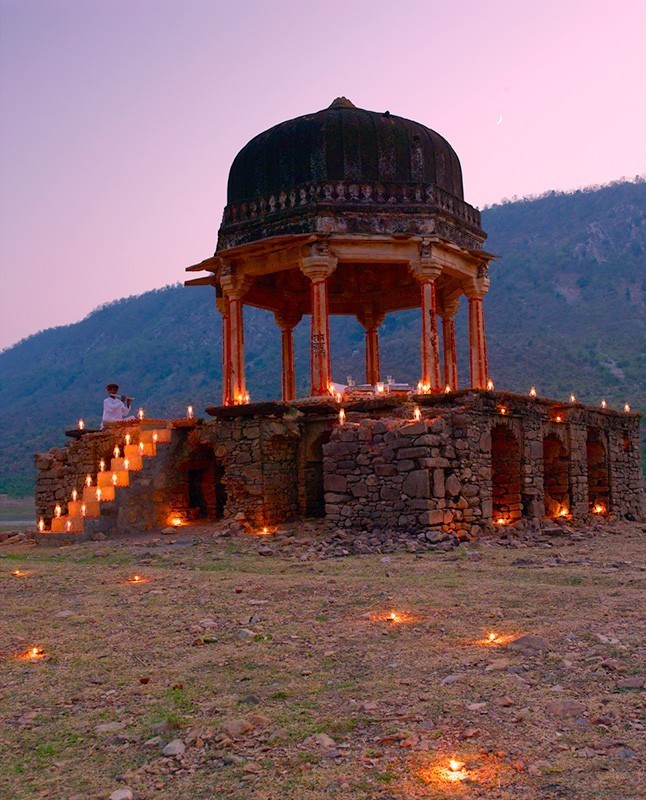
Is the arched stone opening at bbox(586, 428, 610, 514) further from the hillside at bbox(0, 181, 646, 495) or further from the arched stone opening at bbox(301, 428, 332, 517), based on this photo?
the hillside at bbox(0, 181, 646, 495)

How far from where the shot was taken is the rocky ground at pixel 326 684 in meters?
4.18

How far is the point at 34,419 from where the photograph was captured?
7562 cm

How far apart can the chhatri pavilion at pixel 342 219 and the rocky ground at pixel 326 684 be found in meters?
8.30

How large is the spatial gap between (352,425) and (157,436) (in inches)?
178

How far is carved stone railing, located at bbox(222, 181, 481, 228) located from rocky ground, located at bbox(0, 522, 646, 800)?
945 cm

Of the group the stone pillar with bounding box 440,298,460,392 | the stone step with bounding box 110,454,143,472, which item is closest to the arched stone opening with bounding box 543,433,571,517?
the stone pillar with bounding box 440,298,460,392

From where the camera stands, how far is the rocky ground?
418cm

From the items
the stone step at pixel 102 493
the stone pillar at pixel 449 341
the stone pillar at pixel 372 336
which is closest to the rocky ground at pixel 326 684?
the stone step at pixel 102 493

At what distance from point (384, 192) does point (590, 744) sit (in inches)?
588

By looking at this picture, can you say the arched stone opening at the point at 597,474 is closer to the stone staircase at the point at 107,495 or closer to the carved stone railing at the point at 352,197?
the carved stone railing at the point at 352,197

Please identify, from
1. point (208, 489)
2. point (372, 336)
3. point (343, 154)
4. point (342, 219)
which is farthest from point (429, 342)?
point (208, 489)

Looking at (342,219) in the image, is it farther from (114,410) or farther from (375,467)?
(114,410)

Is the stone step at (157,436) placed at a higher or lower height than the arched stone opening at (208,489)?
higher

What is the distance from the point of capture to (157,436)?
1667 centimetres
